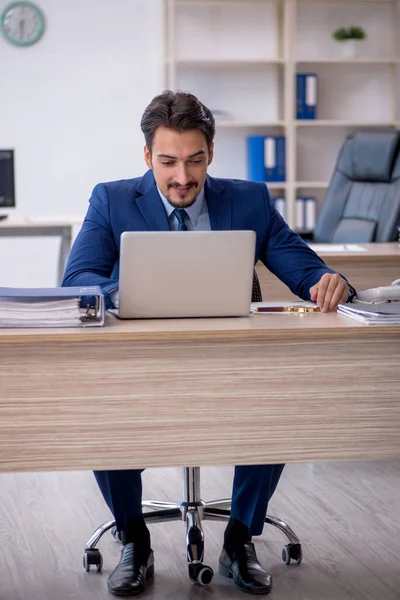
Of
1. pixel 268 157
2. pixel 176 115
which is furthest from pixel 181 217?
pixel 268 157

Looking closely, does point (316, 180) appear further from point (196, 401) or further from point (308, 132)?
point (196, 401)

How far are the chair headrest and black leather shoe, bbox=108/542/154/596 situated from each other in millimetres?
3018

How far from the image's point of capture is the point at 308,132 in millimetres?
6406

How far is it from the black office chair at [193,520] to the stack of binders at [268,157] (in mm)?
3662

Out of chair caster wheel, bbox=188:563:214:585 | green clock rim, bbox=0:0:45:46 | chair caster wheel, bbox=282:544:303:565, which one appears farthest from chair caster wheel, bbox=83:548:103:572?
green clock rim, bbox=0:0:45:46

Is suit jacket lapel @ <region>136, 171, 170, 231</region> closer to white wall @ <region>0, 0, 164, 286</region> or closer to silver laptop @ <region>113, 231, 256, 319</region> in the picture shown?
silver laptop @ <region>113, 231, 256, 319</region>

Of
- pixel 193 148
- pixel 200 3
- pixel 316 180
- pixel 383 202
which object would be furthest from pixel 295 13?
pixel 193 148

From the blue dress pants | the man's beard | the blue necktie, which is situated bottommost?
the blue dress pants

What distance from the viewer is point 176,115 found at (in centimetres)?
232

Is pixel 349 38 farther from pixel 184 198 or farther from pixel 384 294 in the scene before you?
pixel 384 294

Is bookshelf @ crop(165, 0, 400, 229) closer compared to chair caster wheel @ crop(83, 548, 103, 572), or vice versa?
chair caster wheel @ crop(83, 548, 103, 572)

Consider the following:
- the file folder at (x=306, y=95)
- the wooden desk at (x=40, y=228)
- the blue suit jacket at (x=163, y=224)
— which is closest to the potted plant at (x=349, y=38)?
the file folder at (x=306, y=95)

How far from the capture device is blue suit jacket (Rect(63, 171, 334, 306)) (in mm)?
2410

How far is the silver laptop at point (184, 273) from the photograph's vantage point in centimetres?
187
